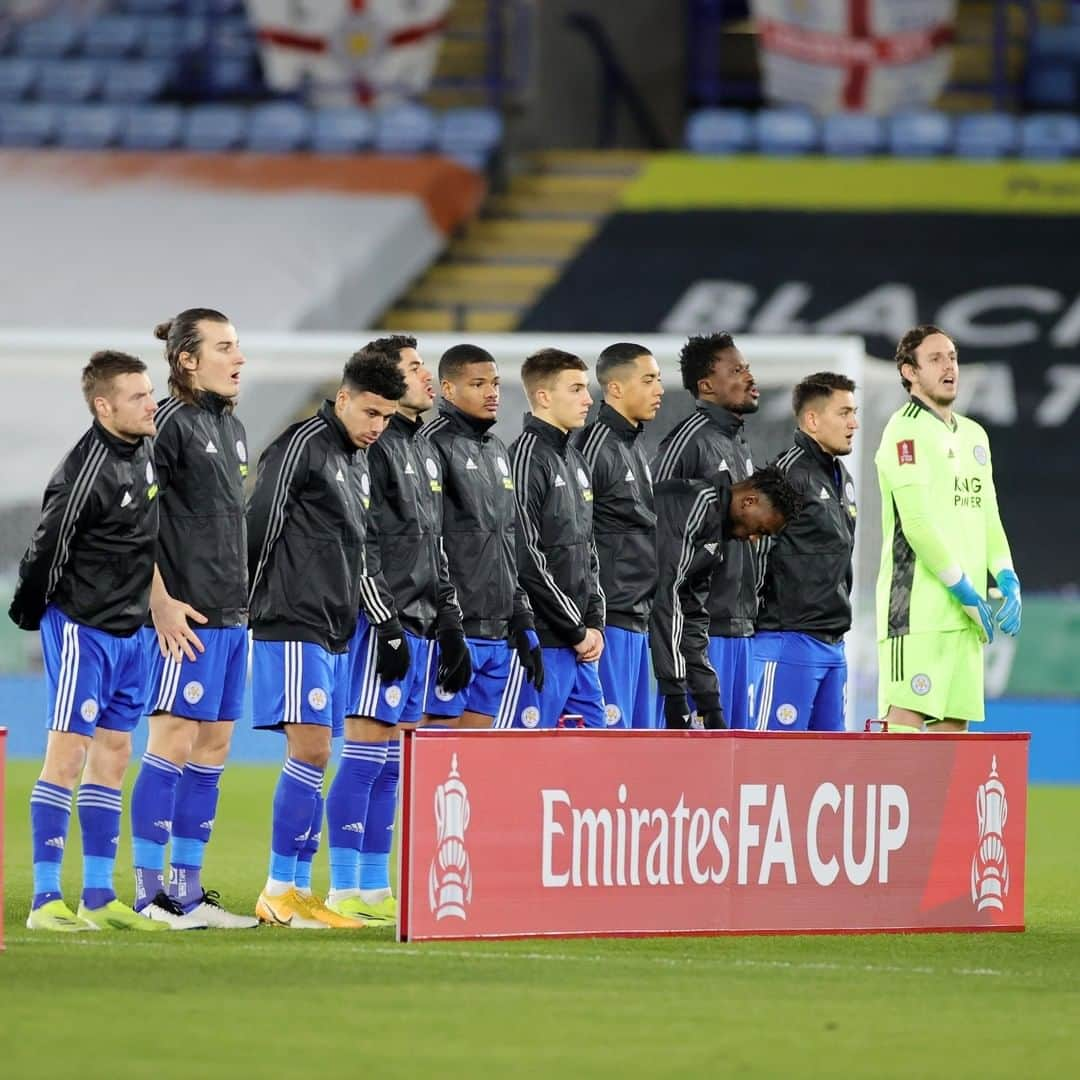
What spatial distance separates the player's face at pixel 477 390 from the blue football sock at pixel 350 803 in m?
1.33

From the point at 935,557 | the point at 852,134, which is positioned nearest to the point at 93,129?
the point at 852,134

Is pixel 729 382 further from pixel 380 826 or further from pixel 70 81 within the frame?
pixel 70 81

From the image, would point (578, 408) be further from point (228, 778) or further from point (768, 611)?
point (228, 778)

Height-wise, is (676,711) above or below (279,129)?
below

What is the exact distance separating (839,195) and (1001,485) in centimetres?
314

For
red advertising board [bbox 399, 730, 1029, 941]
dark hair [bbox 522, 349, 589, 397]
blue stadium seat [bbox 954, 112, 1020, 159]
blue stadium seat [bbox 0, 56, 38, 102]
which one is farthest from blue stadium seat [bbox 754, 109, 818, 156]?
red advertising board [bbox 399, 730, 1029, 941]

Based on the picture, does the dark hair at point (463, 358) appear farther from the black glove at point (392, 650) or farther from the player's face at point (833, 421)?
the player's face at point (833, 421)

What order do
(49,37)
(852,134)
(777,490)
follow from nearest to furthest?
(777,490) → (852,134) → (49,37)

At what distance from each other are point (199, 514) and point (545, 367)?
1.47m

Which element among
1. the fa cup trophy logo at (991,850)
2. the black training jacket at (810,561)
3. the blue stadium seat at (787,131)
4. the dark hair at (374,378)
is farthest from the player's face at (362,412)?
the blue stadium seat at (787,131)

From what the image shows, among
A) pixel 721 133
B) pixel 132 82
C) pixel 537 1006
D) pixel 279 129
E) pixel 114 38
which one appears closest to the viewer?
pixel 537 1006

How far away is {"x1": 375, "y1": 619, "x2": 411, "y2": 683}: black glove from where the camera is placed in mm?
8234

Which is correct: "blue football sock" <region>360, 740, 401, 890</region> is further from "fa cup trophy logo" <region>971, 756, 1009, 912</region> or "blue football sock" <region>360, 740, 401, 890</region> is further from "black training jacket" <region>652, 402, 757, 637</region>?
"fa cup trophy logo" <region>971, 756, 1009, 912</region>

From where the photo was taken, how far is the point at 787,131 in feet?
70.7
